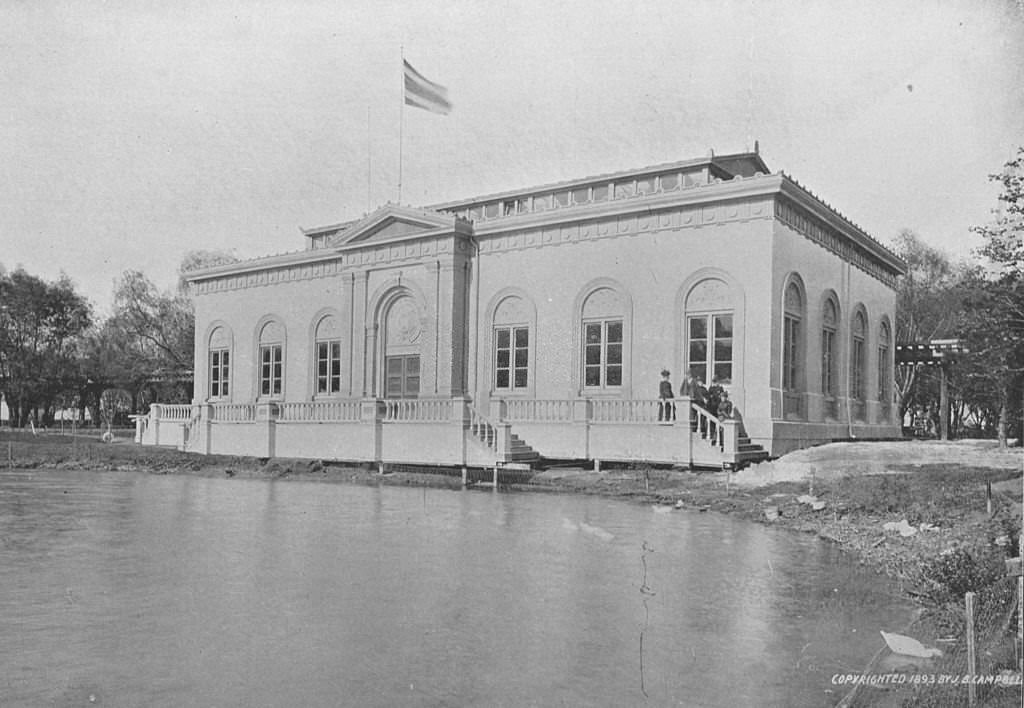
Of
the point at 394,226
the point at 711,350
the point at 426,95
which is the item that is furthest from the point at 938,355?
the point at 426,95

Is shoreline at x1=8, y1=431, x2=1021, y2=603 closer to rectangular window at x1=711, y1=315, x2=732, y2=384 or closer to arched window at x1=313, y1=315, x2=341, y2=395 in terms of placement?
rectangular window at x1=711, y1=315, x2=732, y2=384

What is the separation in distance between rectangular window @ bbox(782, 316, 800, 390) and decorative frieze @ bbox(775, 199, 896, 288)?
2429 millimetres

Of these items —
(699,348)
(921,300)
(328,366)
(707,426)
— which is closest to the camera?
(707,426)

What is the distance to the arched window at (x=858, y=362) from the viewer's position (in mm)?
26719

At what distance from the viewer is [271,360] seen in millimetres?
32094

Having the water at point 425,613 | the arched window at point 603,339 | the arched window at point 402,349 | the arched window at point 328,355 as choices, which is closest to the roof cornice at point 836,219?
the arched window at point 603,339

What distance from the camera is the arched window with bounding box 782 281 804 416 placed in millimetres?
22031

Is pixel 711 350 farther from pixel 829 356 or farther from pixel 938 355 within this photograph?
pixel 938 355

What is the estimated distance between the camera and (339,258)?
29891 mm

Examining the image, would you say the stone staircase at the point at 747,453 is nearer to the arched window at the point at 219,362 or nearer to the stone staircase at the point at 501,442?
the stone staircase at the point at 501,442

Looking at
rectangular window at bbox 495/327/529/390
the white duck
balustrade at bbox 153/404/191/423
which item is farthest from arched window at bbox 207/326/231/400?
the white duck

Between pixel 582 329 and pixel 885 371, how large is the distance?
1242cm

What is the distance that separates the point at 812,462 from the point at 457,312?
473 inches

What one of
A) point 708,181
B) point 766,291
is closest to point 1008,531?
point 766,291
